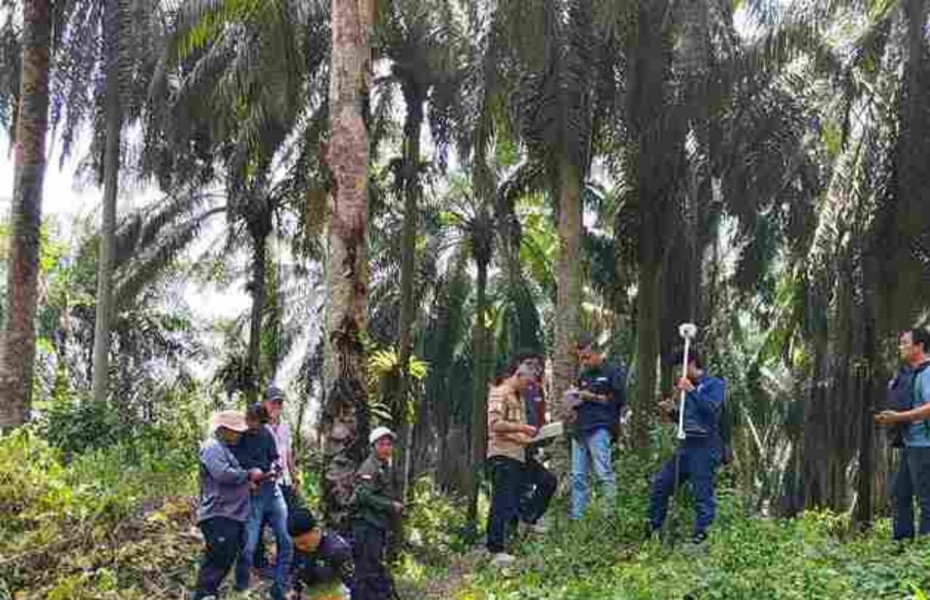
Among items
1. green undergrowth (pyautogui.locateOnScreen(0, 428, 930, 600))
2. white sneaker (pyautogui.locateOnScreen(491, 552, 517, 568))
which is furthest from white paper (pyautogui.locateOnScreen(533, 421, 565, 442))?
white sneaker (pyautogui.locateOnScreen(491, 552, 517, 568))

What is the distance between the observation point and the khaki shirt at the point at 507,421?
1053 cm

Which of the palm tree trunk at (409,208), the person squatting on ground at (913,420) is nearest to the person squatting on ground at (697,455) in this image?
the person squatting on ground at (913,420)

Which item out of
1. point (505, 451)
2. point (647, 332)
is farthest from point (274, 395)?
point (647, 332)

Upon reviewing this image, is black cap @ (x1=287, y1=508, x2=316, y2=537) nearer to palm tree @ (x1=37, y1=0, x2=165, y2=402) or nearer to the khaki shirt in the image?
the khaki shirt

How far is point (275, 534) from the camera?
31.8ft

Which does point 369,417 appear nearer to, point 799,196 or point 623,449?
point 623,449

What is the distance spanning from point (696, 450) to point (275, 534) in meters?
3.67

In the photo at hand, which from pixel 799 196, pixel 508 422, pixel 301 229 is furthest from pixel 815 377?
pixel 508 422

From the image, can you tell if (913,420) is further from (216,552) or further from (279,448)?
(216,552)

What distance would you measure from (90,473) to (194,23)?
5.75m

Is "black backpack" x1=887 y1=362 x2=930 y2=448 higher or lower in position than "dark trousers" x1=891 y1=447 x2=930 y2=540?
higher

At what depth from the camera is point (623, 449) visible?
13859 mm

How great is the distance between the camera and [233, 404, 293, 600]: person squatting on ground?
9.30m

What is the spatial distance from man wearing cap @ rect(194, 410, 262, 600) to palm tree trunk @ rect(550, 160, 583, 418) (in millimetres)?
7259
